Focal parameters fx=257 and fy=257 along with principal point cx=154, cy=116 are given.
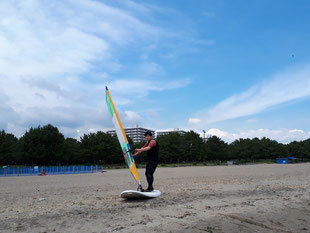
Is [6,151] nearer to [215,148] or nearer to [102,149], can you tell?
[102,149]

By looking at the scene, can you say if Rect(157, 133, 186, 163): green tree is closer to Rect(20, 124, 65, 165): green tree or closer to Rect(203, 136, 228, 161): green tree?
Rect(203, 136, 228, 161): green tree

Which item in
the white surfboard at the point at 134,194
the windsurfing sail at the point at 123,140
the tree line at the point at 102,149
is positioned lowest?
the white surfboard at the point at 134,194

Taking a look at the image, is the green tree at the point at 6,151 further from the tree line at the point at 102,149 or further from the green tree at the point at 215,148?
the green tree at the point at 215,148

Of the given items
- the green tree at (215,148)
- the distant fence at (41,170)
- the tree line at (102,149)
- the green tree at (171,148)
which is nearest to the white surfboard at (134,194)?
the distant fence at (41,170)

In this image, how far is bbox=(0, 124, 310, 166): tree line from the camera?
58.2m

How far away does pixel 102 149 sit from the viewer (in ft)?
222

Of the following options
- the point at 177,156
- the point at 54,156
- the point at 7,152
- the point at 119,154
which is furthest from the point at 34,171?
the point at 177,156

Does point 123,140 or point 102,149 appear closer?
point 123,140

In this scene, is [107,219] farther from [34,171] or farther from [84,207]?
[34,171]

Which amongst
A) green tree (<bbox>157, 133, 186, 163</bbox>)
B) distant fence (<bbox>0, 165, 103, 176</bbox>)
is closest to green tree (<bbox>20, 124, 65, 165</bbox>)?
distant fence (<bbox>0, 165, 103, 176</bbox>)

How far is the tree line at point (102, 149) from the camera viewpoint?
5819 cm

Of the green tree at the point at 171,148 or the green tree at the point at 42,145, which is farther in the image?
the green tree at the point at 171,148

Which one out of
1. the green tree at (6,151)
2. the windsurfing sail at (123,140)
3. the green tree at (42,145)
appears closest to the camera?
the windsurfing sail at (123,140)

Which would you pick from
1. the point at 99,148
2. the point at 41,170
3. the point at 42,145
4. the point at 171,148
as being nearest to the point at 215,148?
the point at 171,148
